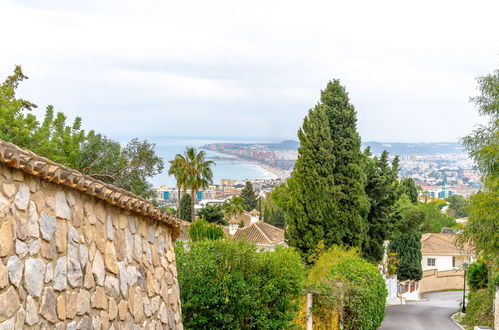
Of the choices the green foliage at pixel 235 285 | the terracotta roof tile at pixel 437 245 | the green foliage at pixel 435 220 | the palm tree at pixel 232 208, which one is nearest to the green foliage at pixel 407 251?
the terracotta roof tile at pixel 437 245

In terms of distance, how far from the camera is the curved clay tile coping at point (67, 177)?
4.80 m

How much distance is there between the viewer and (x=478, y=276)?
30.4 metres

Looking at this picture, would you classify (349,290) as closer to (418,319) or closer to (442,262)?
(418,319)

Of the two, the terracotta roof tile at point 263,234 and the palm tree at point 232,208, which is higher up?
the palm tree at point 232,208

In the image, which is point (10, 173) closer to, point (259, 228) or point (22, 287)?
point (22, 287)

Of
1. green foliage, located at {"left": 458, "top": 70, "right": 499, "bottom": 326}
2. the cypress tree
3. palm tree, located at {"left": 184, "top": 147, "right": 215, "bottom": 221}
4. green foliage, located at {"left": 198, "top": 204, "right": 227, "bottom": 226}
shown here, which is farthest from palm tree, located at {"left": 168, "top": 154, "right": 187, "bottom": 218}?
green foliage, located at {"left": 458, "top": 70, "right": 499, "bottom": 326}

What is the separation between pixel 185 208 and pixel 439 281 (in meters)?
24.3

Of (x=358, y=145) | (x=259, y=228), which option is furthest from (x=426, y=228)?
(x=358, y=145)

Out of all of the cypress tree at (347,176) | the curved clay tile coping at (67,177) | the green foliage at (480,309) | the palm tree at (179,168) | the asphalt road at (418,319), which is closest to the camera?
the curved clay tile coping at (67,177)

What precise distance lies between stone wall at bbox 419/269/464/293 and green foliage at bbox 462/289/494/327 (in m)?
25.3

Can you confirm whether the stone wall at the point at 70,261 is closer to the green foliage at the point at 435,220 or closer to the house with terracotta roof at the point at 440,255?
the house with terracotta roof at the point at 440,255

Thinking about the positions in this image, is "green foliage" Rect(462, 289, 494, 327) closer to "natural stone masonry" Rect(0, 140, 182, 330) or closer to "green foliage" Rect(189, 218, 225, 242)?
"green foliage" Rect(189, 218, 225, 242)

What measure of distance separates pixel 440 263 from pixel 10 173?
213 feet

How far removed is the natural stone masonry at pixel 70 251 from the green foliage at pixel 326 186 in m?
21.8
